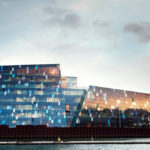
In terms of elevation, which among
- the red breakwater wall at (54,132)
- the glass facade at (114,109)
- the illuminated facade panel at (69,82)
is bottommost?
the red breakwater wall at (54,132)

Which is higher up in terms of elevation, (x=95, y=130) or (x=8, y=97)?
(x=8, y=97)

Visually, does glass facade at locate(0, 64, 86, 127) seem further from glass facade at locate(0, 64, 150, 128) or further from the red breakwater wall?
the red breakwater wall

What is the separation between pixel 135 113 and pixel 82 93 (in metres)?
26.1

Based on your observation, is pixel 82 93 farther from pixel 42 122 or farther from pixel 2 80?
pixel 2 80

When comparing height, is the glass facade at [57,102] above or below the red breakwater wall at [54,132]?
above

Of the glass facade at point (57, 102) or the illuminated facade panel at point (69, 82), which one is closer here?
the glass facade at point (57, 102)

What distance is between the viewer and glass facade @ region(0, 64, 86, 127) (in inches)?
4535

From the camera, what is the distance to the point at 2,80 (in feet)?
400

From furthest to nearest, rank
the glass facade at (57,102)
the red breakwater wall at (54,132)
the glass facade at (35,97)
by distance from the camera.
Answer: the glass facade at (35,97) → the glass facade at (57,102) → the red breakwater wall at (54,132)

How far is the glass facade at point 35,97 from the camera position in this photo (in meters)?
115

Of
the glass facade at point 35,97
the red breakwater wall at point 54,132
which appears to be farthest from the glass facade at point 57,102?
the red breakwater wall at point 54,132

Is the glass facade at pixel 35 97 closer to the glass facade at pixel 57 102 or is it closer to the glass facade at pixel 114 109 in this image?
the glass facade at pixel 57 102

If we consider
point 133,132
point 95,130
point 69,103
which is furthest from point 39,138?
point 69,103

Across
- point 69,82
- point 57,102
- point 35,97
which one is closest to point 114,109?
point 69,82
